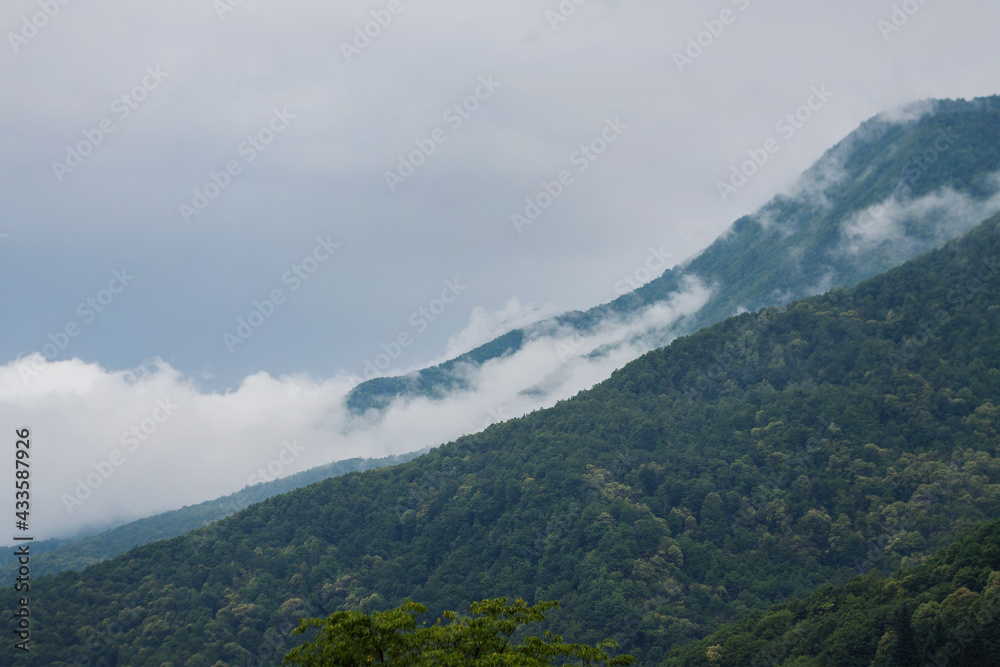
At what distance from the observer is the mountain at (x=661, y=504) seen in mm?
88312

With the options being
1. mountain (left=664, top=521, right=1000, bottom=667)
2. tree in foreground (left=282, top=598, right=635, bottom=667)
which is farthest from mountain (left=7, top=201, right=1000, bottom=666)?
tree in foreground (left=282, top=598, right=635, bottom=667)

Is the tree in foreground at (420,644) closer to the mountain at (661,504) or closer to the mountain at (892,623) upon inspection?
the mountain at (892,623)

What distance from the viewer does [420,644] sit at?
75.1 feet

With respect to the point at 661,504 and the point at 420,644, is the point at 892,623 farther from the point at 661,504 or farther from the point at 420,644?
the point at 661,504

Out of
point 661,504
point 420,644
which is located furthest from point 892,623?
point 661,504

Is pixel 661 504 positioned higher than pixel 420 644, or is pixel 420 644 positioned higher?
pixel 420 644

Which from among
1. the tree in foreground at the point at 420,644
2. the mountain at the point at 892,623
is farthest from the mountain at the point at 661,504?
the tree in foreground at the point at 420,644

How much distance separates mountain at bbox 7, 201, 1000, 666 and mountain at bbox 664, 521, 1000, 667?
20.4m

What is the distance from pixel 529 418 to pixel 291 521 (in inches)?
1875

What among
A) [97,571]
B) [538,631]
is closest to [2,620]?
[97,571]

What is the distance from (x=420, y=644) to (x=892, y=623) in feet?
146

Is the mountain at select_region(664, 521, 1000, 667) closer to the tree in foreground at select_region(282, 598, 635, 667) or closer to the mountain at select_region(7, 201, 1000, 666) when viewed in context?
the mountain at select_region(7, 201, 1000, 666)

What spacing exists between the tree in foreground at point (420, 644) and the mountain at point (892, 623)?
114ft

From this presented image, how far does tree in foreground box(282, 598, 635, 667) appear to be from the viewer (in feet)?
68.8
